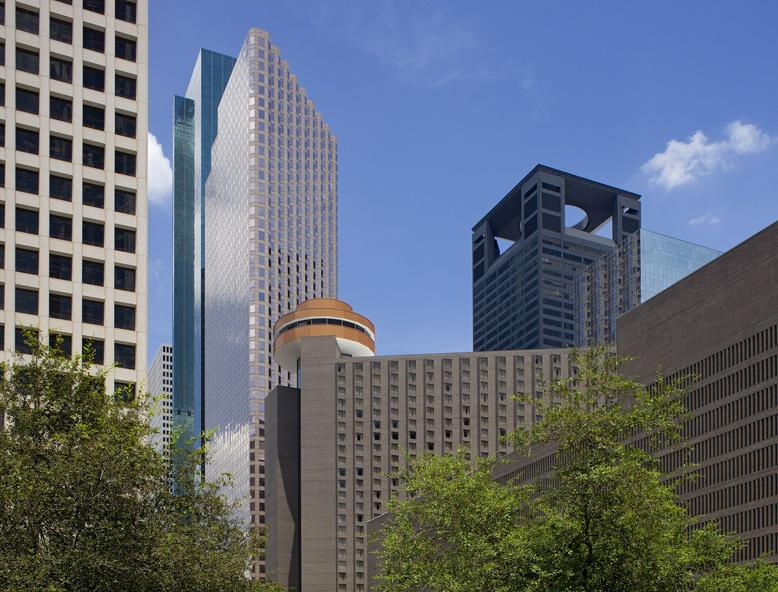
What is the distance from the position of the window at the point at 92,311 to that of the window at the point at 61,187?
8.31m

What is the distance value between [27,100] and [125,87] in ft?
25.9

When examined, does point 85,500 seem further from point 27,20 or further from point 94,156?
point 27,20

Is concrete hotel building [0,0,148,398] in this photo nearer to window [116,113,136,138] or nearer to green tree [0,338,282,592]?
window [116,113,136,138]

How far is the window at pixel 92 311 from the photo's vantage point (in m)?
86.2

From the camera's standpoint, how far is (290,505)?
194750 mm

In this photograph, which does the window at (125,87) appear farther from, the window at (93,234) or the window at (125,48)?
the window at (93,234)

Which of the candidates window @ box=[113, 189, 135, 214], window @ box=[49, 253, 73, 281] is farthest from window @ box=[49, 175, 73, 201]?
window @ box=[49, 253, 73, 281]

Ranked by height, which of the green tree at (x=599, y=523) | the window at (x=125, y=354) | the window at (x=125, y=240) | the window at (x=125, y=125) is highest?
the window at (x=125, y=125)

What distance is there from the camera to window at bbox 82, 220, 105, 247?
3455 inches

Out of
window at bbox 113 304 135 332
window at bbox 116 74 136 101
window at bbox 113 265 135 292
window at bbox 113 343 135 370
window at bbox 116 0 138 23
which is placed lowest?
window at bbox 113 343 135 370

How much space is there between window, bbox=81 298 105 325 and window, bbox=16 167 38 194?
9453 millimetres

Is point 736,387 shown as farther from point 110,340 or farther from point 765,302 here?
point 110,340

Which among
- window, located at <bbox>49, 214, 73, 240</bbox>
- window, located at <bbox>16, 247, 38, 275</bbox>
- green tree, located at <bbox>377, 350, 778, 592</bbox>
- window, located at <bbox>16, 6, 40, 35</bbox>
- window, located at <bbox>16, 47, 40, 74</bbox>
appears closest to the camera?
green tree, located at <bbox>377, 350, 778, 592</bbox>

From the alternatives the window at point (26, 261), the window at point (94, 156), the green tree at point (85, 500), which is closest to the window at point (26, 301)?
the window at point (26, 261)
